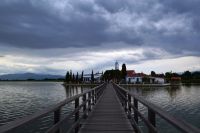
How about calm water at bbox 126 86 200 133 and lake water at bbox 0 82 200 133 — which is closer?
lake water at bbox 0 82 200 133

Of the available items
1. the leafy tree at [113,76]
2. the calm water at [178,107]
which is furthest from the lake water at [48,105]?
the leafy tree at [113,76]

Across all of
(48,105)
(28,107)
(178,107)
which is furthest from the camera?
(48,105)

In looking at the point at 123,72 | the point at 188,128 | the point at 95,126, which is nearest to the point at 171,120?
the point at 188,128

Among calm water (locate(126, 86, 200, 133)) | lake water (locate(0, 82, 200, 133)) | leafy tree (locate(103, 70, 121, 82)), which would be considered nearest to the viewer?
lake water (locate(0, 82, 200, 133))

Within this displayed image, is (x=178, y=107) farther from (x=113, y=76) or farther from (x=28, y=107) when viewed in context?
(x=113, y=76)

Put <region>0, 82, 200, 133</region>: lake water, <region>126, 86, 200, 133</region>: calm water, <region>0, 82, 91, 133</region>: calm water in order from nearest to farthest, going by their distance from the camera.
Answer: <region>0, 82, 91, 133</region>: calm water, <region>0, 82, 200, 133</region>: lake water, <region>126, 86, 200, 133</region>: calm water

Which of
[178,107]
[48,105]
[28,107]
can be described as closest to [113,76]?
[48,105]

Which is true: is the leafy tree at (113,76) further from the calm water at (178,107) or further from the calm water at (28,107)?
the calm water at (178,107)

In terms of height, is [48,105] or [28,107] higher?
[48,105]

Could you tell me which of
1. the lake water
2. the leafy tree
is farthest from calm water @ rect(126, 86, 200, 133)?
the leafy tree

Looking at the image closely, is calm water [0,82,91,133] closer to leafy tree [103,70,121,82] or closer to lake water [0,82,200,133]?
lake water [0,82,200,133]

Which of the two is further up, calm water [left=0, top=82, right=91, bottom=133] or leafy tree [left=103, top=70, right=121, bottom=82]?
leafy tree [left=103, top=70, right=121, bottom=82]

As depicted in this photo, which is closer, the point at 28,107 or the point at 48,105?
the point at 28,107

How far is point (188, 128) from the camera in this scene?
9.53 feet
